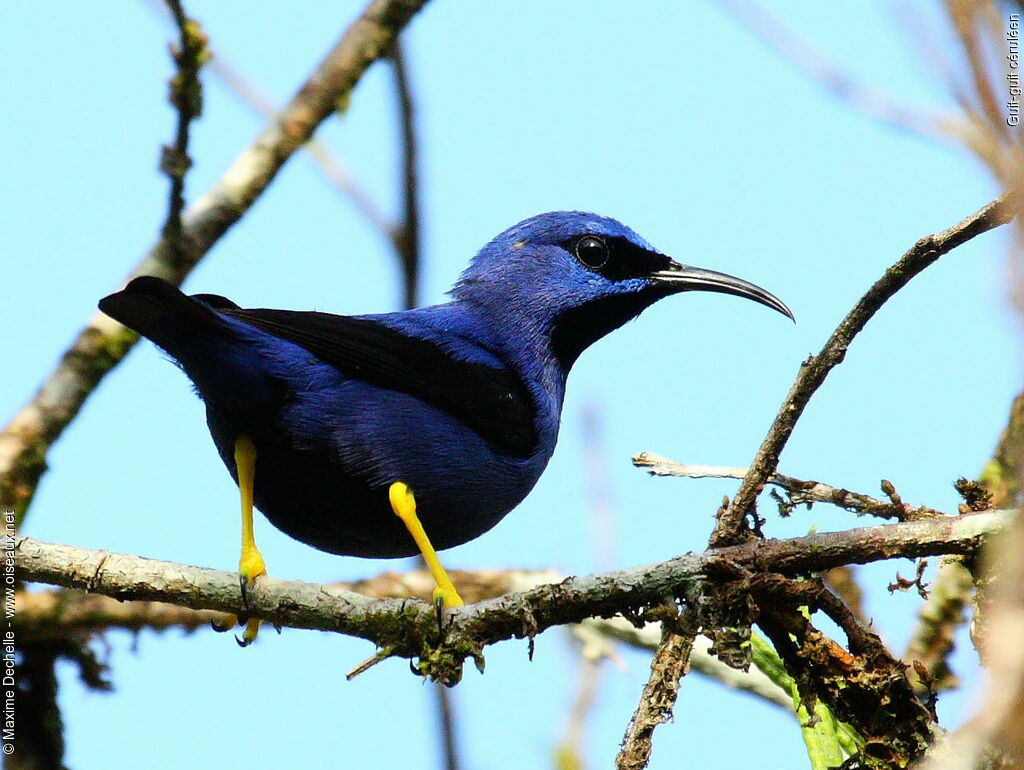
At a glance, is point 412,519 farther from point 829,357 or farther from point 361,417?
point 829,357

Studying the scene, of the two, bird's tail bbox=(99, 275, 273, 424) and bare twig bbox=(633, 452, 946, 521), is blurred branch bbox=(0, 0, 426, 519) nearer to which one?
bird's tail bbox=(99, 275, 273, 424)

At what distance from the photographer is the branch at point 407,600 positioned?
4246 millimetres

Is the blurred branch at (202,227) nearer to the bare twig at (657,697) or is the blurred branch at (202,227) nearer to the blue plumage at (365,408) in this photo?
the blue plumage at (365,408)

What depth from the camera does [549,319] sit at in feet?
22.7

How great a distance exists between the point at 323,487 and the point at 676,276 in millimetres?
2614

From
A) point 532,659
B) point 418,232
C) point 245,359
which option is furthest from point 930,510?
point 418,232

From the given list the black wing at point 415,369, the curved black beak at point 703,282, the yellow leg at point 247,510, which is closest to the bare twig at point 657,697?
the yellow leg at point 247,510

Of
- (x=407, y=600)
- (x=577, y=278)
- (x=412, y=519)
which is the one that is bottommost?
(x=407, y=600)

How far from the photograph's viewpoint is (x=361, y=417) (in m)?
5.57

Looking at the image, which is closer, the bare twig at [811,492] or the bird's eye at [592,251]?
the bare twig at [811,492]

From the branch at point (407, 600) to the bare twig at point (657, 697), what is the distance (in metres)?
0.14

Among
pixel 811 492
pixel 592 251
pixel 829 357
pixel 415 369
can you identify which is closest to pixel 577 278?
pixel 592 251

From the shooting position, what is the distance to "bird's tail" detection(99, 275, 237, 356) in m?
5.04

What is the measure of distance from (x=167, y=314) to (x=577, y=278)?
8.72ft
